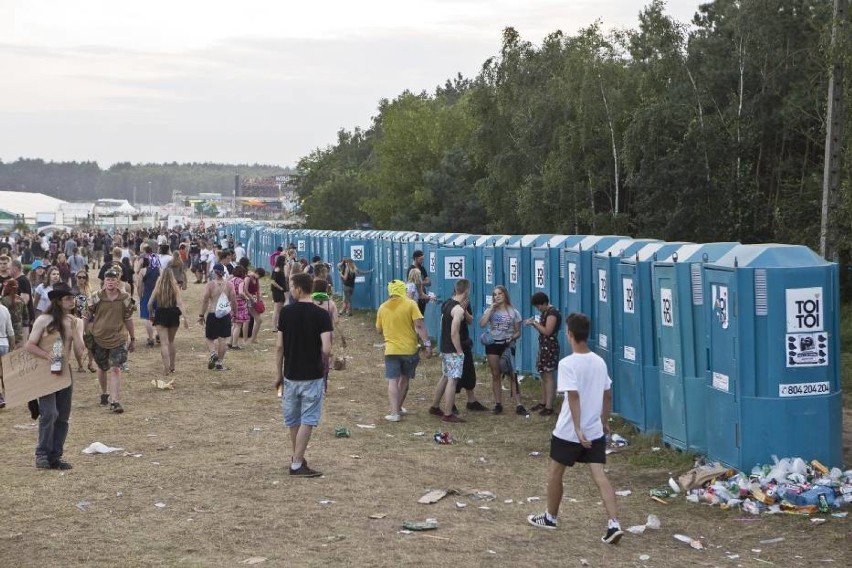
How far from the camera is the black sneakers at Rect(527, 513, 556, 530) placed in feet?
26.0

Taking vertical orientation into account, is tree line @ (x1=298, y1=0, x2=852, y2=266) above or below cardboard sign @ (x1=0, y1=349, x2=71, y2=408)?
above

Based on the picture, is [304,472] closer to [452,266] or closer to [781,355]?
[781,355]

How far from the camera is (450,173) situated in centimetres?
6525

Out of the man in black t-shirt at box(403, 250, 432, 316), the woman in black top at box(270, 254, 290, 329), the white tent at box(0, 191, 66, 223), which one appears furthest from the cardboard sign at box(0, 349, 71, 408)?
A: the white tent at box(0, 191, 66, 223)

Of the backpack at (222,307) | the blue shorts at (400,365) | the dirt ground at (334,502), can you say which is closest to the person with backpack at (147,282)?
the backpack at (222,307)

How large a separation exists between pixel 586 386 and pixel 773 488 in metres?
2.03

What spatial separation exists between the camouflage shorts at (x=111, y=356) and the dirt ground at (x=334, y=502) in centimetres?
56

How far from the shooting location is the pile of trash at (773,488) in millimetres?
8445

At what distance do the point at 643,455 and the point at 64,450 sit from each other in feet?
17.0

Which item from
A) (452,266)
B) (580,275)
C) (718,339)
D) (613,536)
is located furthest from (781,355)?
(452,266)

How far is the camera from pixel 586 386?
7.55 meters

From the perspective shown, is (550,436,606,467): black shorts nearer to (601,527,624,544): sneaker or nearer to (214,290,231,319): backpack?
(601,527,624,544): sneaker

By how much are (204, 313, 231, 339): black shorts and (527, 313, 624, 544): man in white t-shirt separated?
9.23 meters

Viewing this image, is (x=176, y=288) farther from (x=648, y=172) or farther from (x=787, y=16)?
(x=787, y=16)
